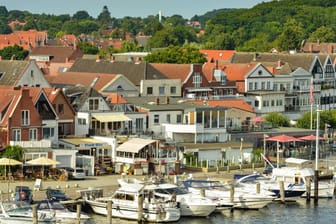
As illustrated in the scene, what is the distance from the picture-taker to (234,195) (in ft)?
181

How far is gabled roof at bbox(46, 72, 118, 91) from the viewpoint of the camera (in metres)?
78.4

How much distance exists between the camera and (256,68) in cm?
9131

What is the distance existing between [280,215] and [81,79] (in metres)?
31.2

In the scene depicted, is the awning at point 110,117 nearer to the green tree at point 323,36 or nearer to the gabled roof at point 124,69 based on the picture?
the gabled roof at point 124,69

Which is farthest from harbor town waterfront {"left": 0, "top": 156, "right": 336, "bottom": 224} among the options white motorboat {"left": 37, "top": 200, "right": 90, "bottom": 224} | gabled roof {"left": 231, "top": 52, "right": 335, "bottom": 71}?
gabled roof {"left": 231, "top": 52, "right": 335, "bottom": 71}

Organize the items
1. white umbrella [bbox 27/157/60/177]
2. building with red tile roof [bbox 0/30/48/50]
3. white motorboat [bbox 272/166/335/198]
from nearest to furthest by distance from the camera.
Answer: white umbrella [bbox 27/157/60/177] < white motorboat [bbox 272/166/335/198] < building with red tile roof [bbox 0/30/48/50]

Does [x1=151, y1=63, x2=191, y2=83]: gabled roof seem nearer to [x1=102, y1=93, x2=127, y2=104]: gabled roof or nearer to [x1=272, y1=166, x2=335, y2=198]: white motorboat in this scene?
[x1=102, y1=93, x2=127, y2=104]: gabled roof

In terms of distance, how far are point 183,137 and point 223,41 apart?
318ft

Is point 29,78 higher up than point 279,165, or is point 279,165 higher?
point 29,78

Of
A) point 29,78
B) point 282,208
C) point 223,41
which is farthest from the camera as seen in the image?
point 223,41

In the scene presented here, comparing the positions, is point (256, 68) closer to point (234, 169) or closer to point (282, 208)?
point (234, 169)

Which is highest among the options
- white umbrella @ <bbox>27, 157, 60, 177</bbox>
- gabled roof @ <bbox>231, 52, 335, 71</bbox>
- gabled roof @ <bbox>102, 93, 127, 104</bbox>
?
gabled roof @ <bbox>231, 52, 335, 71</bbox>

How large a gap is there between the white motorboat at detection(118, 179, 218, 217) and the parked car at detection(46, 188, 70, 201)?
11.1 feet

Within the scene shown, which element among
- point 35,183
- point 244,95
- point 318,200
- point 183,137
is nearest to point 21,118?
point 35,183
